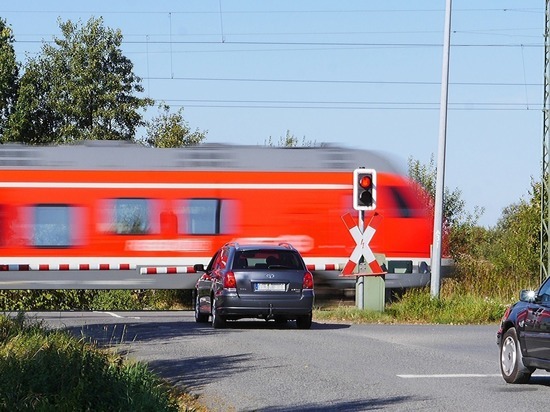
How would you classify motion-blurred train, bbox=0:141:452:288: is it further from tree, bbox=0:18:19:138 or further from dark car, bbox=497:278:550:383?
tree, bbox=0:18:19:138

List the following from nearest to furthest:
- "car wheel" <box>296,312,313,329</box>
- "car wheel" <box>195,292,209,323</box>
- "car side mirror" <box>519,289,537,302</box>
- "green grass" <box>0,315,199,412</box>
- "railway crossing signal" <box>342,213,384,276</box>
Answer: "green grass" <box>0,315,199,412</box> < "car side mirror" <box>519,289,537,302</box> < "car wheel" <box>296,312,313,329</box> < "car wheel" <box>195,292,209,323</box> < "railway crossing signal" <box>342,213,384,276</box>

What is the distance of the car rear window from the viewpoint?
74.8 feet

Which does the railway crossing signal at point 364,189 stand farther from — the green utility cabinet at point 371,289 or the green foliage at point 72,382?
the green foliage at point 72,382

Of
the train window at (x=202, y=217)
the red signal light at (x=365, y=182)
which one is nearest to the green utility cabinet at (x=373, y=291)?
the red signal light at (x=365, y=182)

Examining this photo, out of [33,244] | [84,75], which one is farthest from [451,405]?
[84,75]

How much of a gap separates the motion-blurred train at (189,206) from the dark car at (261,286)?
9493 millimetres

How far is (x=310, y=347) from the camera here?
1869 centimetres

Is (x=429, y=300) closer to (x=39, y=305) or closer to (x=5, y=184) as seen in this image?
(x=5, y=184)

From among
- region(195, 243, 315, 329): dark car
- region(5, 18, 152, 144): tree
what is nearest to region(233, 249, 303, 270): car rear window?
region(195, 243, 315, 329): dark car

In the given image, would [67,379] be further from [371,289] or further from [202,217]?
[202,217]

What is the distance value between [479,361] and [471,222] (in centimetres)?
3859

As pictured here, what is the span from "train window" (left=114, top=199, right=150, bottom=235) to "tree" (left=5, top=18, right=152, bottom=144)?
2875cm

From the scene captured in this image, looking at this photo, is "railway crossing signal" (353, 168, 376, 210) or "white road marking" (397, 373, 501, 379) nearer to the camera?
"white road marking" (397, 373, 501, 379)

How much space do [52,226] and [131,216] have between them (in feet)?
6.20
